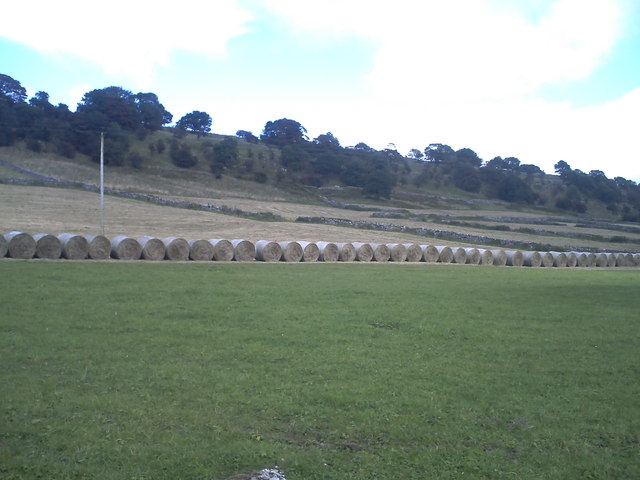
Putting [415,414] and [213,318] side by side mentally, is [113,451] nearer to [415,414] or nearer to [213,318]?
[415,414]

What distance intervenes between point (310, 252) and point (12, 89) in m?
70.2

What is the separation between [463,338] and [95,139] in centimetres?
7416

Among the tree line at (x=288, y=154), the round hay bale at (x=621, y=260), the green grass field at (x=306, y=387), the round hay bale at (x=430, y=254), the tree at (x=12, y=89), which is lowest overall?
the round hay bale at (x=621, y=260)

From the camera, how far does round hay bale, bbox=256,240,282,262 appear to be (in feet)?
101

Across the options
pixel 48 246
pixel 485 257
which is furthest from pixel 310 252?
pixel 485 257

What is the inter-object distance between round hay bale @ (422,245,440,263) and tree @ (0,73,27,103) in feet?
224

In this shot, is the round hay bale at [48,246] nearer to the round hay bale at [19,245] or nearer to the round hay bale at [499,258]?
the round hay bale at [19,245]

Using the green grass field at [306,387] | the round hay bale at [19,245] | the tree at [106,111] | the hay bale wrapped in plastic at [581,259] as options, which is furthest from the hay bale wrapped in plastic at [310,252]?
the tree at [106,111]

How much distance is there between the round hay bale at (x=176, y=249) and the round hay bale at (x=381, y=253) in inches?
457

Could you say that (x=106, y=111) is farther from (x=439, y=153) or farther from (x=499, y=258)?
(x=439, y=153)

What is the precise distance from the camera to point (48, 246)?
2492 cm

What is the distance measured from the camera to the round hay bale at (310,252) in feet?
106

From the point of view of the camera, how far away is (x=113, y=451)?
253 inches

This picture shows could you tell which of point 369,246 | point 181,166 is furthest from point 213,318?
point 181,166
